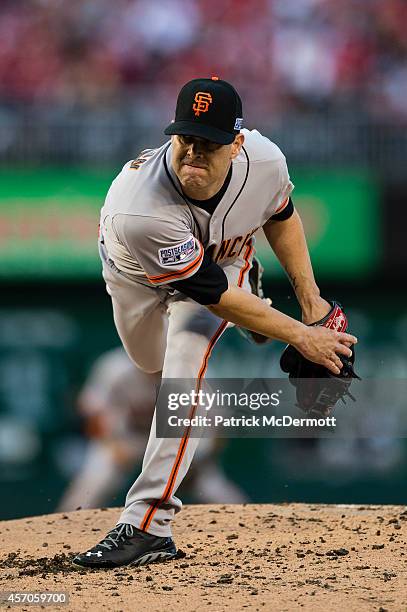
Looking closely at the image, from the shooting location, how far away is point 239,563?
393 cm

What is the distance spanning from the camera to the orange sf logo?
3535 mm

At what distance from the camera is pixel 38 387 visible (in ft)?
34.8

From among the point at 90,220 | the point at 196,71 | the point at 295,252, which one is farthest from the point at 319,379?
the point at 196,71

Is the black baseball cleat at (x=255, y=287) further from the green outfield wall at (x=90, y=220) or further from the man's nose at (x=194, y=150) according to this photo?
the green outfield wall at (x=90, y=220)

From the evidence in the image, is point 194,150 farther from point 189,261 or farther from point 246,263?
point 246,263

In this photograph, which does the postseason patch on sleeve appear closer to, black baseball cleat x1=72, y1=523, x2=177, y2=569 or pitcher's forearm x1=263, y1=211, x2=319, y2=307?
pitcher's forearm x1=263, y1=211, x2=319, y2=307

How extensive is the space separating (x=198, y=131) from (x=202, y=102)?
13 cm

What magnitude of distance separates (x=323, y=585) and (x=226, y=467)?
705 cm

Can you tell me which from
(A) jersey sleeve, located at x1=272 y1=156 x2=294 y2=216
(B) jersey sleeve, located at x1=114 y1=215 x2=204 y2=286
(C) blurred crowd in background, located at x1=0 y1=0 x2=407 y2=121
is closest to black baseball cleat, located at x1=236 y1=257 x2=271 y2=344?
(A) jersey sleeve, located at x1=272 y1=156 x2=294 y2=216

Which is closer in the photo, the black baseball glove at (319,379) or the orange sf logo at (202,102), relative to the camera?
the orange sf logo at (202,102)

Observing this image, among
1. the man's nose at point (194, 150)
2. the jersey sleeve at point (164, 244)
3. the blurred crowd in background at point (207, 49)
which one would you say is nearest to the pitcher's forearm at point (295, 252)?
the jersey sleeve at point (164, 244)

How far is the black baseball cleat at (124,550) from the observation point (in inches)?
150

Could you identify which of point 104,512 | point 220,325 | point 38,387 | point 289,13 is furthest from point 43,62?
point 220,325

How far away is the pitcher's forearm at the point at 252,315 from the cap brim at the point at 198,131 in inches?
19.8
